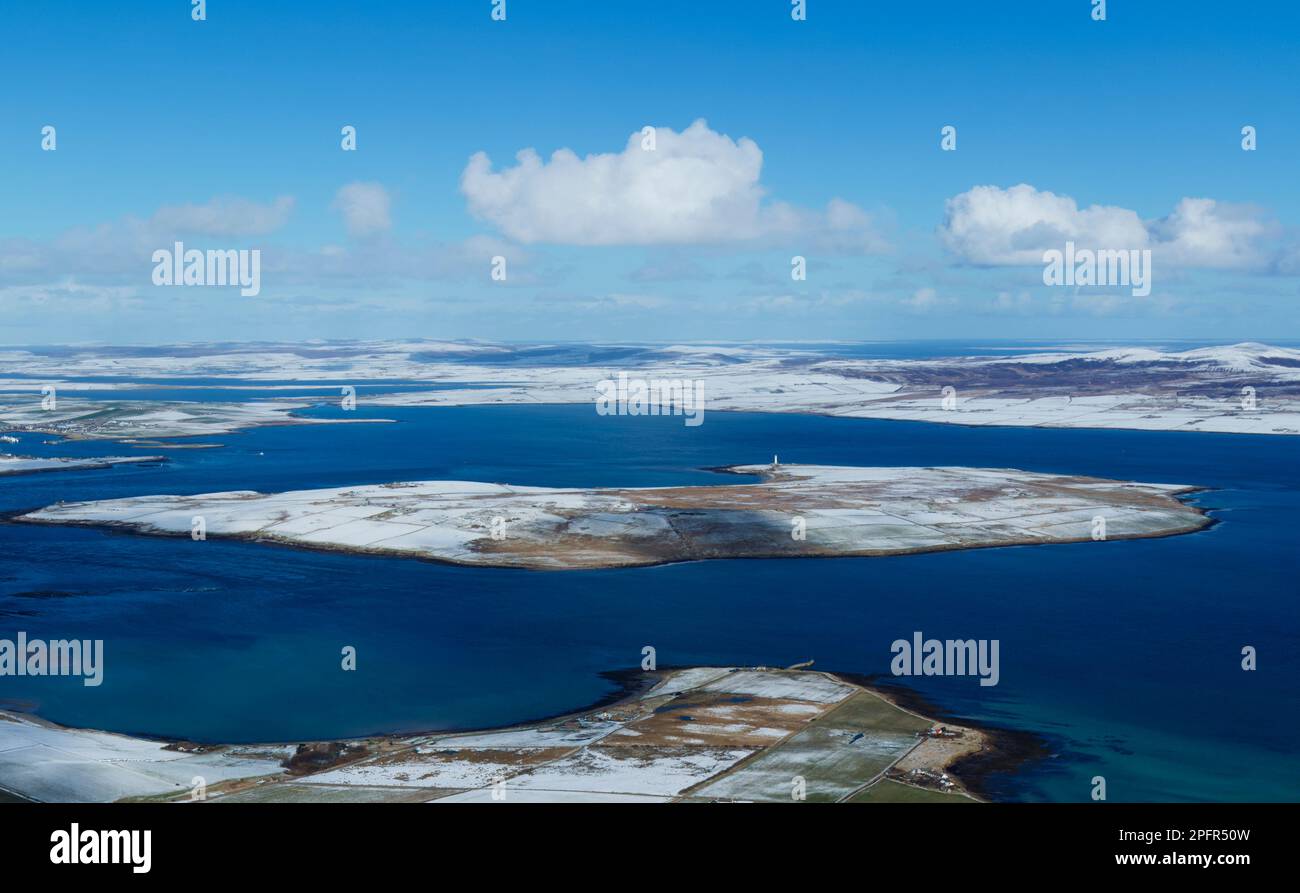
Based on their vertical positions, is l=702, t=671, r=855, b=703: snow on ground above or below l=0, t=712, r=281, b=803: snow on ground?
below

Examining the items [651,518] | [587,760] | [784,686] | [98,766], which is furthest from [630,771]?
[651,518]

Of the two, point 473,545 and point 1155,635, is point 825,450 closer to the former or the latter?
point 473,545

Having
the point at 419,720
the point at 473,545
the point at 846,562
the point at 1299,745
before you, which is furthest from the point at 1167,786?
the point at 473,545

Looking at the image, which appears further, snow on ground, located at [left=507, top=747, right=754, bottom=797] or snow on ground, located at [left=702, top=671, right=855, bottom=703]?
snow on ground, located at [left=702, top=671, right=855, bottom=703]

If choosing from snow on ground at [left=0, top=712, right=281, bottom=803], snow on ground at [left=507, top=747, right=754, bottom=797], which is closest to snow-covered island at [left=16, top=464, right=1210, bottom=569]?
snow on ground at [left=0, top=712, right=281, bottom=803]

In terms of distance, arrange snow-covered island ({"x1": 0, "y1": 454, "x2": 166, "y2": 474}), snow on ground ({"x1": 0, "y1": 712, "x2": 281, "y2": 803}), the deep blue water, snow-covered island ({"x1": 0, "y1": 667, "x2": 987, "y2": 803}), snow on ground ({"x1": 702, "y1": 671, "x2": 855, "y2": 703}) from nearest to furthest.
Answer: snow-covered island ({"x1": 0, "y1": 667, "x2": 987, "y2": 803})
snow on ground ({"x1": 0, "y1": 712, "x2": 281, "y2": 803})
the deep blue water
snow on ground ({"x1": 702, "y1": 671, "x2": 855, "y2": 703})
snow-covered island ({"x1": 0, "y1": 454, "x2": 166, "y2": 474})

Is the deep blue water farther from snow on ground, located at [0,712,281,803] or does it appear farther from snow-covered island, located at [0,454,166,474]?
Result: snow-covered island, located at [0,454,166,474]

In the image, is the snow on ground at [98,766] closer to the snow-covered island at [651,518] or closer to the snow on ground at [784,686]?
the snow on ground at [784,686]
